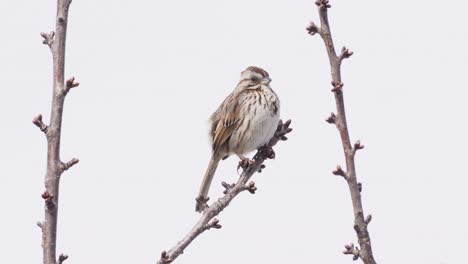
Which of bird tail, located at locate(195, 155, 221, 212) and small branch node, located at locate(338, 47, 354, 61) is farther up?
bird tail, located at locate(195, 155, 221, 212)

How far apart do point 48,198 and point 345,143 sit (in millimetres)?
1512

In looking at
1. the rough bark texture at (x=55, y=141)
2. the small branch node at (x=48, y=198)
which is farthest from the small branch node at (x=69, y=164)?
the small branch node at (x=48, y=198)

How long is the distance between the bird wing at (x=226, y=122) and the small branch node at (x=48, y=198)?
5.09 meters

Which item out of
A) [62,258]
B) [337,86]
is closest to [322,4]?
[337,86]

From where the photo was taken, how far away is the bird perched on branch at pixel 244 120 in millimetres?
8555

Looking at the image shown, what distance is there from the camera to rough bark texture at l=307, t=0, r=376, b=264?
3783mm

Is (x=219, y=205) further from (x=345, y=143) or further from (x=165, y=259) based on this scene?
(x=345, y=143)

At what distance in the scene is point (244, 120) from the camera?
9.02 meters

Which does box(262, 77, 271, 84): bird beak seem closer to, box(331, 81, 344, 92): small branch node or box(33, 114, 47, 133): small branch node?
box(33, 114, 47, 133): small branch node

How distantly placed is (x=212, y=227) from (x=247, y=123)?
4.01m

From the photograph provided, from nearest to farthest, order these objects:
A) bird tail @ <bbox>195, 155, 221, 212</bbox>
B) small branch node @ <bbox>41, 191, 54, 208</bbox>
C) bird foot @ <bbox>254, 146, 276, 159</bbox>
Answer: small branch node @ <bbox>41, 191, 54, 208</bbox>, bird foot @ <bbox>254, 146, 276, 159</bbox>, bird tail @ <bbox>195, 155, 221, 212</bbox>

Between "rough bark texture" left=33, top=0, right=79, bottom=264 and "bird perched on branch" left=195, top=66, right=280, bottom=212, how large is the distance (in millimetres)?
4145

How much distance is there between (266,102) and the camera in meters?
9.02

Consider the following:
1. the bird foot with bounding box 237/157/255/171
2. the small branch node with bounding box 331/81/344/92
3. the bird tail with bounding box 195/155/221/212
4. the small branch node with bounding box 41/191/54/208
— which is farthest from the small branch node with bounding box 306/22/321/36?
the bird tail with bounding box 195/155/221/212
